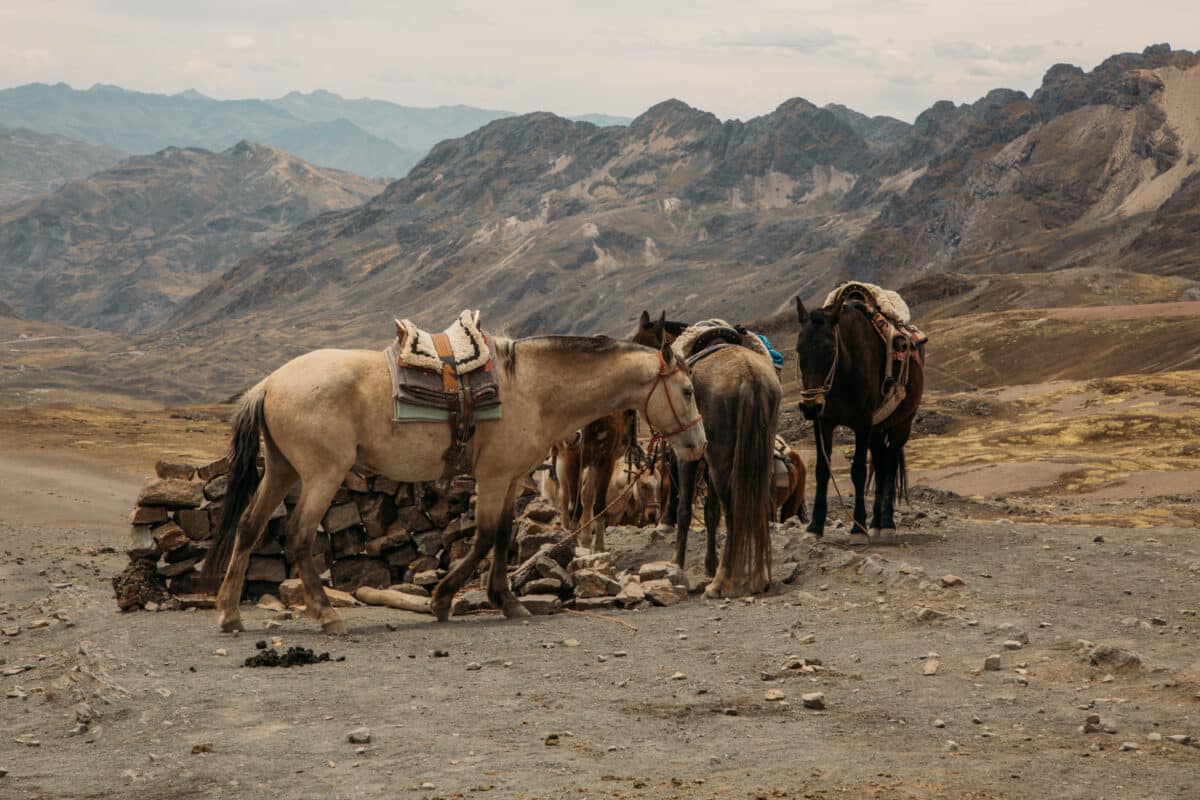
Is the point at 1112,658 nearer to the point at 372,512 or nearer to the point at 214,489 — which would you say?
the point at 372,512

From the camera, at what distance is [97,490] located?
4228 cm

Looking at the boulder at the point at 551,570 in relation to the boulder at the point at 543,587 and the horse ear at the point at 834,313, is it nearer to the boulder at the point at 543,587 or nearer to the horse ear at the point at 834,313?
the boulder at the point at 543,587

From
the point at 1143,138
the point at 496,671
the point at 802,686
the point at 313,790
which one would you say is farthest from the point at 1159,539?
the point at 1143,138

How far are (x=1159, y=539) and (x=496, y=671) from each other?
12.4m

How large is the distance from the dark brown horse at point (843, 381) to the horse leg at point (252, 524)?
7093 millimetres

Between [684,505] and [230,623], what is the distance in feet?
19.7

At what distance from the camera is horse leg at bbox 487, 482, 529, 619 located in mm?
13391

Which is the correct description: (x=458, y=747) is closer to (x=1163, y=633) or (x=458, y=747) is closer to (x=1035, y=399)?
(x=1163, y=633)

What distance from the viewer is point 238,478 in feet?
43.2

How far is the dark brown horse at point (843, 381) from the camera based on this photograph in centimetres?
1666

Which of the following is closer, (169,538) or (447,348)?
(447,348)

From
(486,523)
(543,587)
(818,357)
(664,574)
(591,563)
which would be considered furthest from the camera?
(818,357)

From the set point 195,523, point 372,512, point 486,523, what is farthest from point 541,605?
point 195,523

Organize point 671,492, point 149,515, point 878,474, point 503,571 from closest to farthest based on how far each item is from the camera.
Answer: point 503,571 → point 149,515 → point 878,474 → point 671,492
